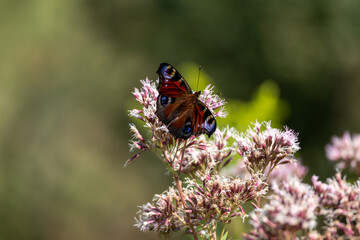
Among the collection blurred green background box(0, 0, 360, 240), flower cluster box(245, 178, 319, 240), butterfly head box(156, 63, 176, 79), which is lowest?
flower cluster box(245, 178, 319, 240)

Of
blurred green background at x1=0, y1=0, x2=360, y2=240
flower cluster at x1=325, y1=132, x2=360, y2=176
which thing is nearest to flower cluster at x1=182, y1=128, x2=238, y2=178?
flower cluster at x1=325, y1=132, x2=360, y2=176

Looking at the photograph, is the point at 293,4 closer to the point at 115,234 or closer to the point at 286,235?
the point at 115,234

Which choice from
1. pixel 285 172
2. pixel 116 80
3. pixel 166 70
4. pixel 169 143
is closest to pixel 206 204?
pixel 169 143

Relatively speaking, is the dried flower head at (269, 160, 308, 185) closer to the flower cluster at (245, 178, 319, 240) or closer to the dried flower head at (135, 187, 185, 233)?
the dried flower head at (135, 187, 185, 233)

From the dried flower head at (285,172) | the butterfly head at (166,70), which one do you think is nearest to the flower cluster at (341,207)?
the butterfly head at (166,70)

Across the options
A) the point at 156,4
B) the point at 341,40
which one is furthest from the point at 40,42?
the point at 341,40

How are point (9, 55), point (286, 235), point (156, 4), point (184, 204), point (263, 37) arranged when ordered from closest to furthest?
point (286, 235) < point (184, 204) < point (263, 37) < point (156, 4) < point (9, 55)
